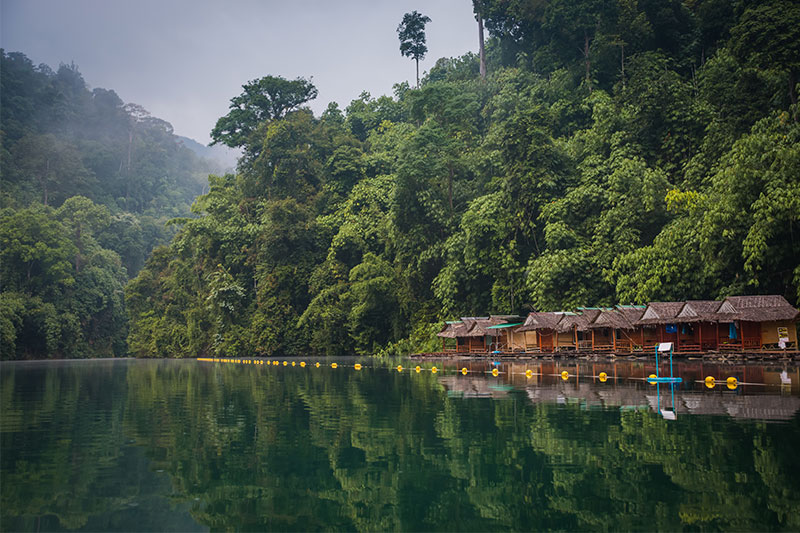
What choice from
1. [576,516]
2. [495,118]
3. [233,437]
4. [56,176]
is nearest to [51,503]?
[233,437]

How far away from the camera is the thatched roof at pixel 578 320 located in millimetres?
34906

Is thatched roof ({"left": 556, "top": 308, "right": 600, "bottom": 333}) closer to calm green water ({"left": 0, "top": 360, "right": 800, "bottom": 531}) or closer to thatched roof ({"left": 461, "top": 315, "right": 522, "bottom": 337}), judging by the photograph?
thatched roof ({"left": 461, "top": 315, "right": 522, "bottom": 337})

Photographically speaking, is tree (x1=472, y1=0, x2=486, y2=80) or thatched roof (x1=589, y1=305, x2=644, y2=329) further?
tree (x1=472, y1=0, x2=486, y2=80)

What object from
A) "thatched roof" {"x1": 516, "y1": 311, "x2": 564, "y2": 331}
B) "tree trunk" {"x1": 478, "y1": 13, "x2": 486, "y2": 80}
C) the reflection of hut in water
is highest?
"tree trunk" {"x1": 478, "y1": 13, "x2": 486, "y2": 80}

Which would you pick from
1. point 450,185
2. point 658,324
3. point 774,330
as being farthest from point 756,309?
point 450,185

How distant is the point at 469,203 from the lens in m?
48.8

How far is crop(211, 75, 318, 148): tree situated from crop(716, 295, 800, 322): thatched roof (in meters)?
53.0

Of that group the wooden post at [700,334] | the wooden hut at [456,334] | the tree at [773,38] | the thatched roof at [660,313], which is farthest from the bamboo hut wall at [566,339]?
the tree at [773,38]

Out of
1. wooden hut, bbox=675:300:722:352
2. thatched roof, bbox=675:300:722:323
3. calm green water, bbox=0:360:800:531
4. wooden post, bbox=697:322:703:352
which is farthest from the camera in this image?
wooden post, bbox=697:322:703:352

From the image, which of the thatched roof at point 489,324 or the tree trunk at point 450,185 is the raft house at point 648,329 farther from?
the tree trunk at point 450,185

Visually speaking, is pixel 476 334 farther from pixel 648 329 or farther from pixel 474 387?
pixel 474 387

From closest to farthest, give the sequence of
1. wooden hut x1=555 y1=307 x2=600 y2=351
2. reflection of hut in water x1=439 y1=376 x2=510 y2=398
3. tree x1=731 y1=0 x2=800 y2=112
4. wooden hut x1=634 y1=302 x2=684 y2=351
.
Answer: reflection of hut in water x1=439 y1=376 x2=510 y2=398 < wooden hut x1=634 y1=302 x2=684 y2=351 < wooden hut x1=555 y1=307 x2=600 y2=351 < tree x1=731 y1=0 x2=800 y2=112

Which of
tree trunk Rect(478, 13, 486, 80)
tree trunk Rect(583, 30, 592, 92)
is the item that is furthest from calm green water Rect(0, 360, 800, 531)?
tree trunk Rect(478, 13, 486, 80)

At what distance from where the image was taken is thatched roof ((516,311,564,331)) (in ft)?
120
